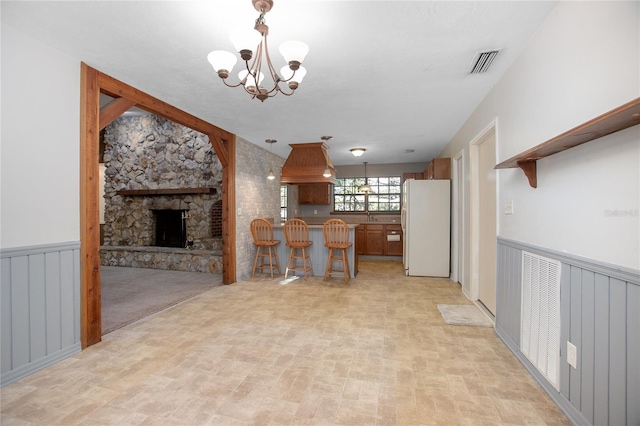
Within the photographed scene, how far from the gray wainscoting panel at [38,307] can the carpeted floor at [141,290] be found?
51cm

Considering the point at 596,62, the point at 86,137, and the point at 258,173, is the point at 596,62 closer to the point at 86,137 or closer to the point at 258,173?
the point at 86,137

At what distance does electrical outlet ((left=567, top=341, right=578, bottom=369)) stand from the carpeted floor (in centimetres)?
366

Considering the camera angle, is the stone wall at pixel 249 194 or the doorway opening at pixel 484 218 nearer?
the doorway opening at pixel 484 218

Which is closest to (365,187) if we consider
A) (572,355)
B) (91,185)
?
(91,185)

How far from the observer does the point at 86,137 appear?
2529mm

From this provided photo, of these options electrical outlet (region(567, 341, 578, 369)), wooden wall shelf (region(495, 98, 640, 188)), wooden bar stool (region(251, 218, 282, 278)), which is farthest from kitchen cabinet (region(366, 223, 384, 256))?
electrical outlet (region(567, 341, 578, 369))

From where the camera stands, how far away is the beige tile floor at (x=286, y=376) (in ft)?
5.50

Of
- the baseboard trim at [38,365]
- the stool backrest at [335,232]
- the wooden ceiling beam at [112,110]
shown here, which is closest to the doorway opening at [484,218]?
the stool backrest at [335,232]

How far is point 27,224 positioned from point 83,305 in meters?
0.80

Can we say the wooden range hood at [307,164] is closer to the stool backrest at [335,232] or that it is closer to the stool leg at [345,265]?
the stool backrest at [335,232]

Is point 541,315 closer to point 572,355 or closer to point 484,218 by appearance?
point 572,355

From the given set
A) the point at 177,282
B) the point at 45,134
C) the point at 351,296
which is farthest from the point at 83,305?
the point at 351,296

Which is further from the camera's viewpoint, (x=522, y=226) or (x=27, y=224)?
(x=522, y=226)

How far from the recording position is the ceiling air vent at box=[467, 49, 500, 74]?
2.33 m
